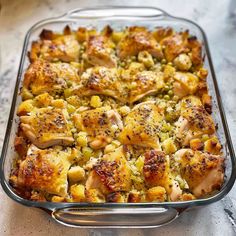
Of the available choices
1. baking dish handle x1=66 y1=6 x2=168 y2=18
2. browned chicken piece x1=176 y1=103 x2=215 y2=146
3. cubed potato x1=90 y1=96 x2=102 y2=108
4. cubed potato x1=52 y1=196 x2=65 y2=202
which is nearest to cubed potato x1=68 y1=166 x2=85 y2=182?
cubed potato x1=52 y1=196 x2=65 y2=202

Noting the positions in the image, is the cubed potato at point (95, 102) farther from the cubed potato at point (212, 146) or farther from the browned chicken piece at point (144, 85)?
the cubed potato at point (212, 146)

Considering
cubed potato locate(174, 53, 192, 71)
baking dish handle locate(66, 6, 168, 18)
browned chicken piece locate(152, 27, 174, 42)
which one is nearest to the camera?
cubed potato locate(174, 53, 192, 71)

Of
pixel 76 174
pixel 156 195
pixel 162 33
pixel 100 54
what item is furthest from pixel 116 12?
pixel 156 195

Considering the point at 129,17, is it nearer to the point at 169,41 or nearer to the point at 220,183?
the point at 169,41

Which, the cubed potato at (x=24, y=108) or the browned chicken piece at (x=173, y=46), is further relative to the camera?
the browned chicken piece at (x=173, y=46)

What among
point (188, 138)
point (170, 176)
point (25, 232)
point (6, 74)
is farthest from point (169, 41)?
point (25, 232)

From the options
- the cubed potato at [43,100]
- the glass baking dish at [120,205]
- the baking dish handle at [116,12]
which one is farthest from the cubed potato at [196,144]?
the baking dish handle at [116,12]

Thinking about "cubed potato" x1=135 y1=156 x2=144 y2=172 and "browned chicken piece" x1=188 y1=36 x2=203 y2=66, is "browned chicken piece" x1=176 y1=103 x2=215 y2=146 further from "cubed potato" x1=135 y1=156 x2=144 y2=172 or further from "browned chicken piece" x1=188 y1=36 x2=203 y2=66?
"browned chicken piece" x1=188 y1=36 x2=203 y2=66
